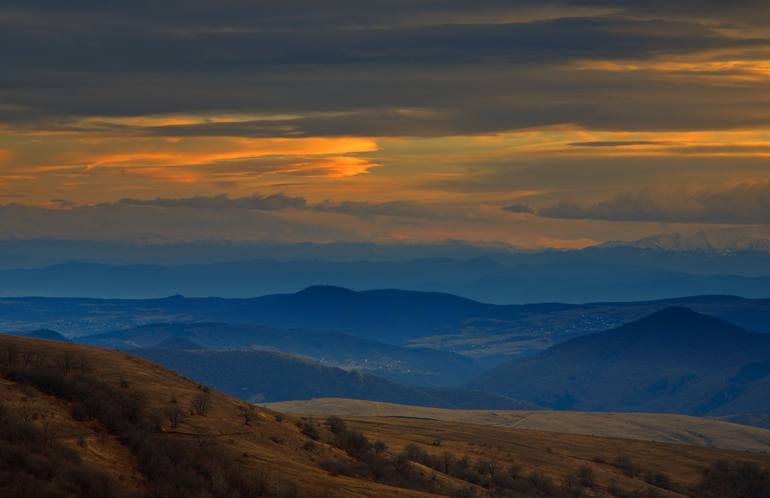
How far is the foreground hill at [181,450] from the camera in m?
84.8

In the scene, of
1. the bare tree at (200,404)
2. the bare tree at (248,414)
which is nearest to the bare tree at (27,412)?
the bare tree at (200,404)

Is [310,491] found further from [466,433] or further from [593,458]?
[466,433]

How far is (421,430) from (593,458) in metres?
26.1

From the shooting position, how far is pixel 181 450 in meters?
93.6

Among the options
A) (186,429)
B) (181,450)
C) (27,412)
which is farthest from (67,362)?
(181,450)

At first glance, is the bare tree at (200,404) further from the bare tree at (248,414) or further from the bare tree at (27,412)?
the bare tree at (27,412)

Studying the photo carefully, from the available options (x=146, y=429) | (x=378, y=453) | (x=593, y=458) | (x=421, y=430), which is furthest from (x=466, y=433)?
(x=146, y=429)

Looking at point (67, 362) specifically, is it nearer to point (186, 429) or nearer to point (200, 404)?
point (200, 404)

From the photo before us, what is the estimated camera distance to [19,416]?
90.7 meters

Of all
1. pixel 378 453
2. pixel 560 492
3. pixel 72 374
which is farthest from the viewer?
pixel 560 492

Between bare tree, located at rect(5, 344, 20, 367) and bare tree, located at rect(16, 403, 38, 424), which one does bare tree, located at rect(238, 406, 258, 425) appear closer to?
bare tree, located at rect(5, 344, 20, 367)

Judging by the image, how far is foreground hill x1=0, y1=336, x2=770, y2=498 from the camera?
8481cm

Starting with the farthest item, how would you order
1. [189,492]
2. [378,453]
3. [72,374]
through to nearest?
[378,453], [72,374], [189,492]

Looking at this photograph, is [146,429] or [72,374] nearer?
[146,429]
